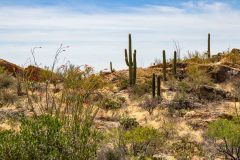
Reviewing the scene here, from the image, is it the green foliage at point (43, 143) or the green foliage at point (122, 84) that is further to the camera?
the green foliage at point (122, 84)

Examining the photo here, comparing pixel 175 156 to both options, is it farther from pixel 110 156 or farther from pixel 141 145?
pixel 110 156

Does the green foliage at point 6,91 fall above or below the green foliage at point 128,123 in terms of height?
above

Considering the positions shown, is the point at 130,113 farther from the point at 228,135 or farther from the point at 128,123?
the point at 228,135

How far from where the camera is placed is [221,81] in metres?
31.7

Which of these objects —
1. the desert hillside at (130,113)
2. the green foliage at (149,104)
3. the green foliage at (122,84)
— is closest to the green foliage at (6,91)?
the desert hillside at (130,113)

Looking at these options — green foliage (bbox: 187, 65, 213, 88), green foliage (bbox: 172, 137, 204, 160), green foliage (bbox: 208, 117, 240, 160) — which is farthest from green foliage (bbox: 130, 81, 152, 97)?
green foliage (bbox: 208, 117, 240, 160)

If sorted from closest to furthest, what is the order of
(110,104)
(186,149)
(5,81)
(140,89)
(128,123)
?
(186,149) → (128,123) → (110,104) → (140,89) → (5,81)

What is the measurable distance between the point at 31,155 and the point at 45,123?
0.71 meters

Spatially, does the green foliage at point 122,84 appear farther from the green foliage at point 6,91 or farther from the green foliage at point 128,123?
the green foliage at point 128,123

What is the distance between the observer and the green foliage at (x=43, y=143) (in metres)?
8.80

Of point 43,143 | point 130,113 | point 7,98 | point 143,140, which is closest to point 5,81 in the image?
point 7,98

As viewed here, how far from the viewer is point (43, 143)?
29.8 ft

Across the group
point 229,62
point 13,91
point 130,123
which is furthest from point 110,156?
point 229,62

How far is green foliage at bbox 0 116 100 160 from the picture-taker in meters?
8.80
